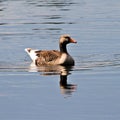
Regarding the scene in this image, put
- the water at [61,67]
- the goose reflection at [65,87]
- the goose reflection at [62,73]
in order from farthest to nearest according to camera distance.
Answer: the goose reflection at [62,73], the goose reflection at [65,87], the water at [61,67]

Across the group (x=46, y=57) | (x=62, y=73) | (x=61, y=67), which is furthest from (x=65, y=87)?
(x=46, y=57)

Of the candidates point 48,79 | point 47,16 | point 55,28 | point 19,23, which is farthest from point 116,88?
point 47,16

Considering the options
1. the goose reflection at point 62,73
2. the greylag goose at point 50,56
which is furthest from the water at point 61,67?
the greylag goose at point 50,56

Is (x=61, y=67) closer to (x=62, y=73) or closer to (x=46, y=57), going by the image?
(x=46, y=57)

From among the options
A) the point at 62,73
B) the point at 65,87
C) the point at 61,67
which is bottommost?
the point at 61,67

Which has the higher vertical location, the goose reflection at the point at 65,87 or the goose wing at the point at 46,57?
the goose reflection at the point at 65,87

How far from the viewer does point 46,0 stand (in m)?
44.3

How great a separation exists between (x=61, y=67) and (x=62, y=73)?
67.4 inches

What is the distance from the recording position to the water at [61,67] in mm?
16547

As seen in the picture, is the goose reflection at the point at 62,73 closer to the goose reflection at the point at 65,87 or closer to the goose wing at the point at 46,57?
the goose reflection at the point at 65,87

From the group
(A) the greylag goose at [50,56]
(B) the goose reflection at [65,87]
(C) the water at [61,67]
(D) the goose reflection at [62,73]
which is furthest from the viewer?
(A) the greylag goose at [50,56]

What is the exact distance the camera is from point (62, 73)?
22078 millimetres

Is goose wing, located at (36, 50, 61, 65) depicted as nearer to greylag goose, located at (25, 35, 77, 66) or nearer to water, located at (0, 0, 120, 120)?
greylag goose, located at (25, 35, 77, 66)

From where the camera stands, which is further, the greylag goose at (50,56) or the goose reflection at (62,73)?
the greylag goose at (50,56)
